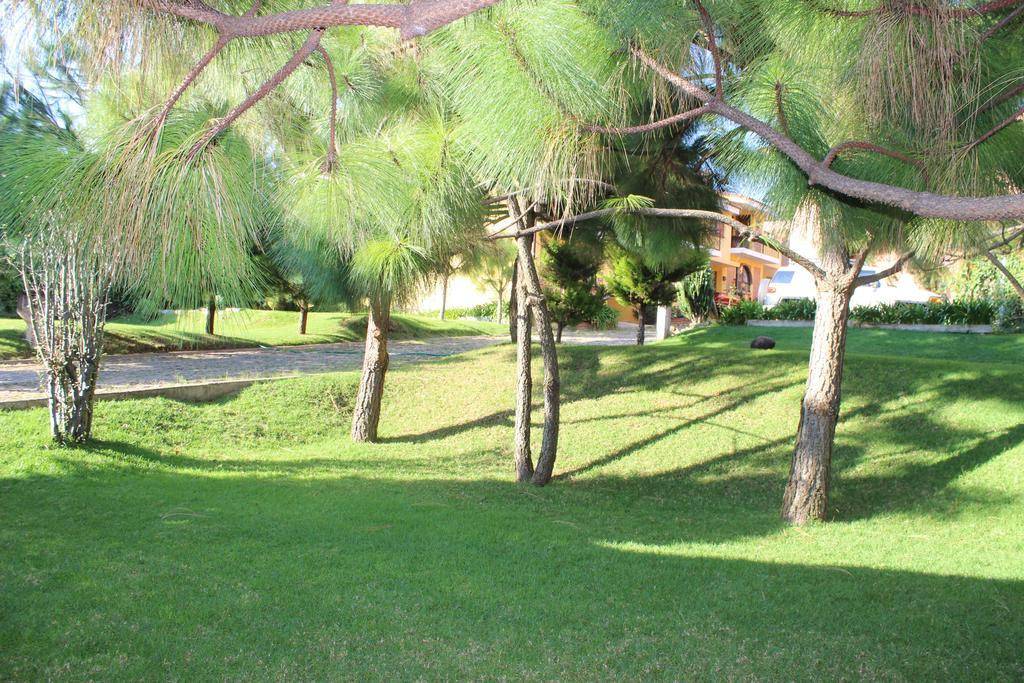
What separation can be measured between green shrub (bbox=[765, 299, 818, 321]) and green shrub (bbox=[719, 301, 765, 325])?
23cm

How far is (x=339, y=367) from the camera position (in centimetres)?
1453

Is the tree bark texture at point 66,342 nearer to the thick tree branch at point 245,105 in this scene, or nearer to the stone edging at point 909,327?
the thick tree branch at point 245,105

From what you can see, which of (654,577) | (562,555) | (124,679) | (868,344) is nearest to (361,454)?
(562,555)

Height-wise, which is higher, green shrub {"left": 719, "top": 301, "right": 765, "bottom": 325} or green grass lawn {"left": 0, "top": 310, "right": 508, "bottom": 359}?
green shrub {"left": 719, "top": 301, "right": 765, "bottom": 325}

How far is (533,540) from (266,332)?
56.2 feet

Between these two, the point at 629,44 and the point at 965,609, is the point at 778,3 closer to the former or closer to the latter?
the point at 629,44

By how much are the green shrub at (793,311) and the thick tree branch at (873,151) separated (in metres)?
15.2

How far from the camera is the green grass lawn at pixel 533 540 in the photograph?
341 cm

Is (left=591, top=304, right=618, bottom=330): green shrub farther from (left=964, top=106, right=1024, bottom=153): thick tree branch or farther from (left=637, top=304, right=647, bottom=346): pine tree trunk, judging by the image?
(left=964, top=106, right=1024, bottom=153): thick tree branch

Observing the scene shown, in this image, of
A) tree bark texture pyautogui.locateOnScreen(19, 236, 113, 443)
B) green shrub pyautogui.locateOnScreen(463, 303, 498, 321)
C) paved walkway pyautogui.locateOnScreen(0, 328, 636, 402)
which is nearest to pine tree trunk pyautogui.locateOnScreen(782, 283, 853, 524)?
tree bark texture pyautogui.locateOnScreen(19, 236, 113, 443)

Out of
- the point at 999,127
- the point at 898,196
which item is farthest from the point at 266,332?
the point at 898,196

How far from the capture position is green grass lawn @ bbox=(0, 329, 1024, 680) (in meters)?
3.41

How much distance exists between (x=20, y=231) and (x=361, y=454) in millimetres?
7190

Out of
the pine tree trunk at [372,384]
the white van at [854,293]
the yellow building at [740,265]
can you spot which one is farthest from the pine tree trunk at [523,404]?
the yellow building at [740,265]
